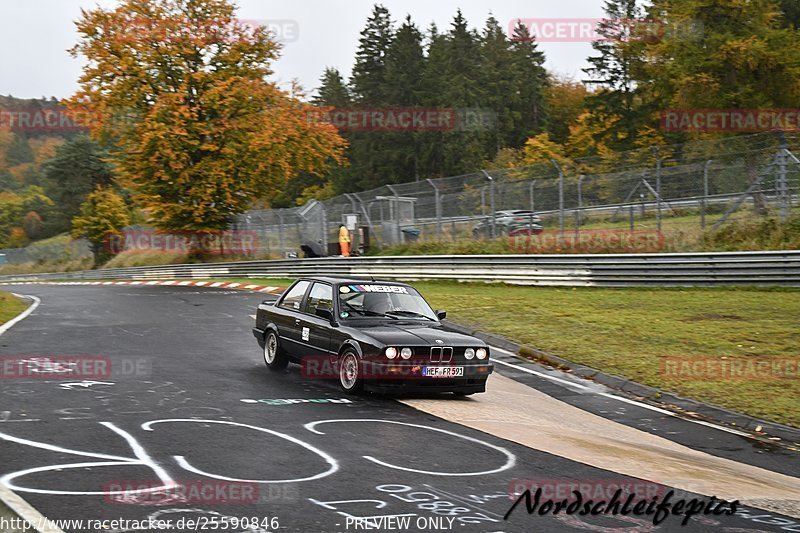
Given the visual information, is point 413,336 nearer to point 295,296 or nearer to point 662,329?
point 295,296

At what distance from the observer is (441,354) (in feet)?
33.1

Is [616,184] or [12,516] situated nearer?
[12,516]

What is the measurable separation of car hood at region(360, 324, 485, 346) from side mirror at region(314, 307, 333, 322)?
0.62 meters

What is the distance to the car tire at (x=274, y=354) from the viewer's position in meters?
12.1

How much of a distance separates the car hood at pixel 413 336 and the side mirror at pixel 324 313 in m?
0.62

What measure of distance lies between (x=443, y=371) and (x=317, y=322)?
6.60ft

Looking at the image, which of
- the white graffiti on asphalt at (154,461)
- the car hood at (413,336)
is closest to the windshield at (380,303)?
the car hood at (413,336)

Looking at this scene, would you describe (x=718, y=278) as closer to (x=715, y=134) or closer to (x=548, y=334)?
(x=548, y=334)

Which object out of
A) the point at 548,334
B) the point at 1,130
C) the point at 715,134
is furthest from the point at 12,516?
the point at 1,130

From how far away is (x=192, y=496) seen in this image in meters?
5.78

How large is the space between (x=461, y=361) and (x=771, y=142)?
13.7 m

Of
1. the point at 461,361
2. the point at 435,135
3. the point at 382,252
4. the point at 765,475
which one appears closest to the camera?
the point at 765,475

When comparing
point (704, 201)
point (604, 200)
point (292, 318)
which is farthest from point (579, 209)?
point (292, 318)

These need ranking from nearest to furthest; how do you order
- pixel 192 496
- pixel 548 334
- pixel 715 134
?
pixel 192 496 → pixel 548 334 → pixel 715 134
